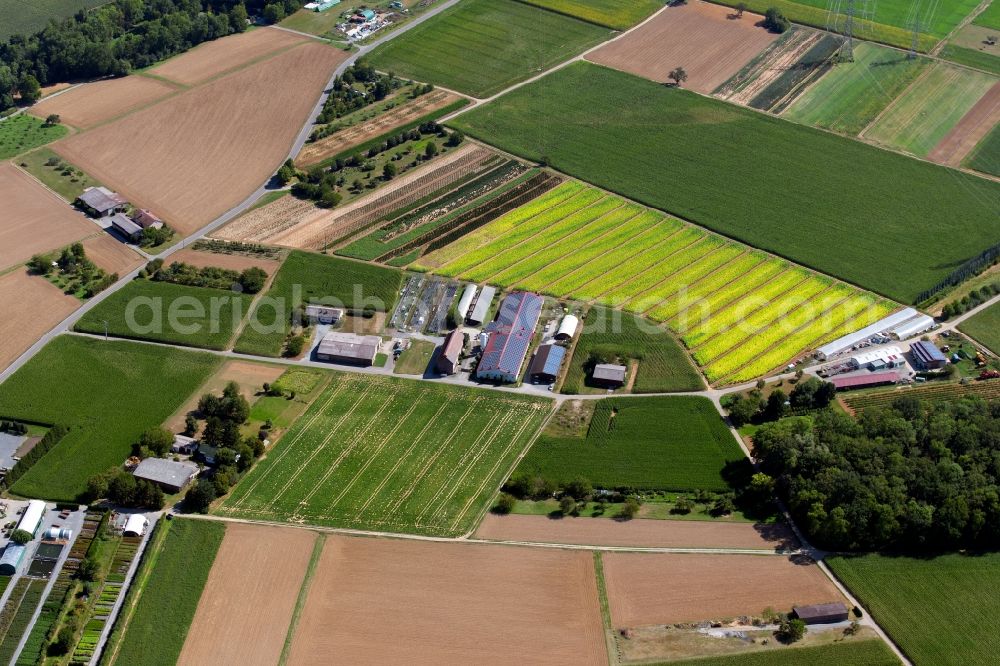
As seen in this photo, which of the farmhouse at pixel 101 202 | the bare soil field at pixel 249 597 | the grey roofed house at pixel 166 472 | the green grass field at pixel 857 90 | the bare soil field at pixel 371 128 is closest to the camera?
the bare soil field at pixel 249 597

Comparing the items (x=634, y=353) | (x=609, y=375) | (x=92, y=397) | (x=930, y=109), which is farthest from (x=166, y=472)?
(x=930, y=109)

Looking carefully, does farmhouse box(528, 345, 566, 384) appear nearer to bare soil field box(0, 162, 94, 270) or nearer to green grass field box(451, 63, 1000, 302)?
green grass field box(451, 63, 1000, 302)

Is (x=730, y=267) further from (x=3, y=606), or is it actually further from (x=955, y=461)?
(x=3, y=606)

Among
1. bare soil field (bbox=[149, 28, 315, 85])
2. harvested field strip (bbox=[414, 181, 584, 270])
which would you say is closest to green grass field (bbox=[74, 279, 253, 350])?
harvested field strip (bbox=[414, 181, 584, 270])

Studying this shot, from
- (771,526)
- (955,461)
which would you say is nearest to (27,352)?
(771,526)

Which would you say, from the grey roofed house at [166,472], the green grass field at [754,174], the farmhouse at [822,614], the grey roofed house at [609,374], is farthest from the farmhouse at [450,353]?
the farmhouse at [822,614]

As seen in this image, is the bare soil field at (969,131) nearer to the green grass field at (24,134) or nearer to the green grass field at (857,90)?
the green grass field at (857,90)

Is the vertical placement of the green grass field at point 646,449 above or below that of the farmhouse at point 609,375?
below

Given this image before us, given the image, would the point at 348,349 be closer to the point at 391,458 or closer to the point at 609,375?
the point at 391,458
